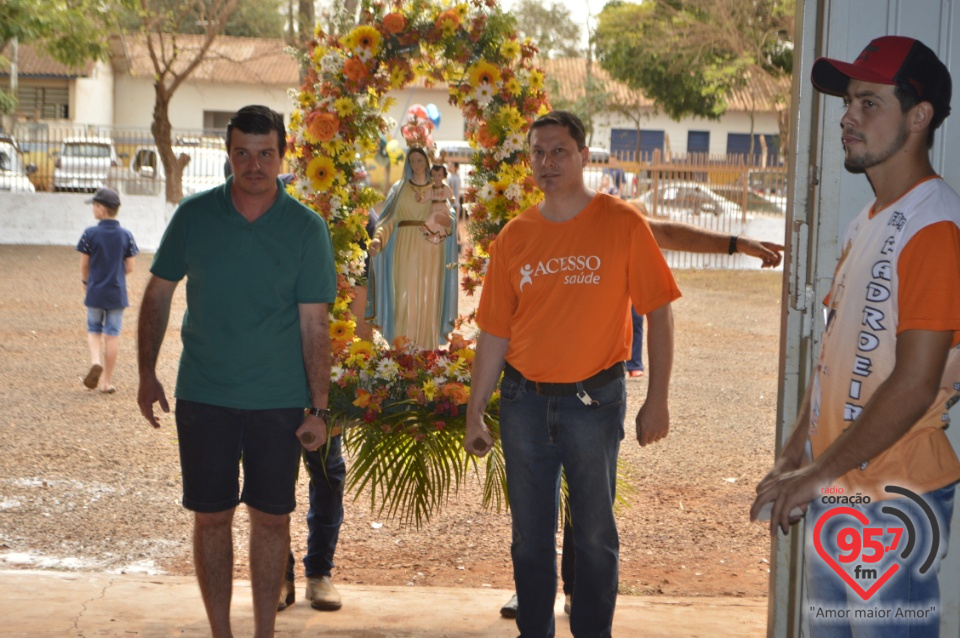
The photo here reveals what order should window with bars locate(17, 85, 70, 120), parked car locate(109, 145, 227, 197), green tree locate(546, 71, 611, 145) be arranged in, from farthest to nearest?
window with bars locate(17, 85, 70, 120) → green tree locate(546, 71, 611, 145) → parked car locate(109, 145, 227, 197)

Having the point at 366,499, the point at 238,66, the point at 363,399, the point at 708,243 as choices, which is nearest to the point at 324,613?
the point at 363,399

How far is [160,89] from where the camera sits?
76.0 ft

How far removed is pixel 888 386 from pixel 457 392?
2764 millimetres

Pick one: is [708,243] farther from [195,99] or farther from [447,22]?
[195,99]

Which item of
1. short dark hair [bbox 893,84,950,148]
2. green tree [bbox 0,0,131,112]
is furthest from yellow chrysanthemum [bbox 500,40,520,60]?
green tree [bbox 0,0,131,112]

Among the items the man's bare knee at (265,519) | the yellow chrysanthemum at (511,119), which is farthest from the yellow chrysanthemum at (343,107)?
the man's bare knee at (265,519)

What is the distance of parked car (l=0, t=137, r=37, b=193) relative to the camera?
22.7 metres

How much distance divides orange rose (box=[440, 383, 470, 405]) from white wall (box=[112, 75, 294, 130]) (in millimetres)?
37269

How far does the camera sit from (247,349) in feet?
12.7

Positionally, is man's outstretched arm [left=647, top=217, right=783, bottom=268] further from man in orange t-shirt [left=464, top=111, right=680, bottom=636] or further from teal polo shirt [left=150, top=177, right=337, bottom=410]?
teal polo shirt [left=150, top=177, right=337, bottom=410]

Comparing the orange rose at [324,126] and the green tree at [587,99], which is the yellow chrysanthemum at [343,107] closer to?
the orange rose at [324,126]

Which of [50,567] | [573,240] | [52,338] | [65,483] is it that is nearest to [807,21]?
[573,240]

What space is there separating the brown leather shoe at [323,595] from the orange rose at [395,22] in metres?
2.56

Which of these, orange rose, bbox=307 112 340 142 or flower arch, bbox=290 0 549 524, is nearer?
flower arch, bbox=290 0 549 524
